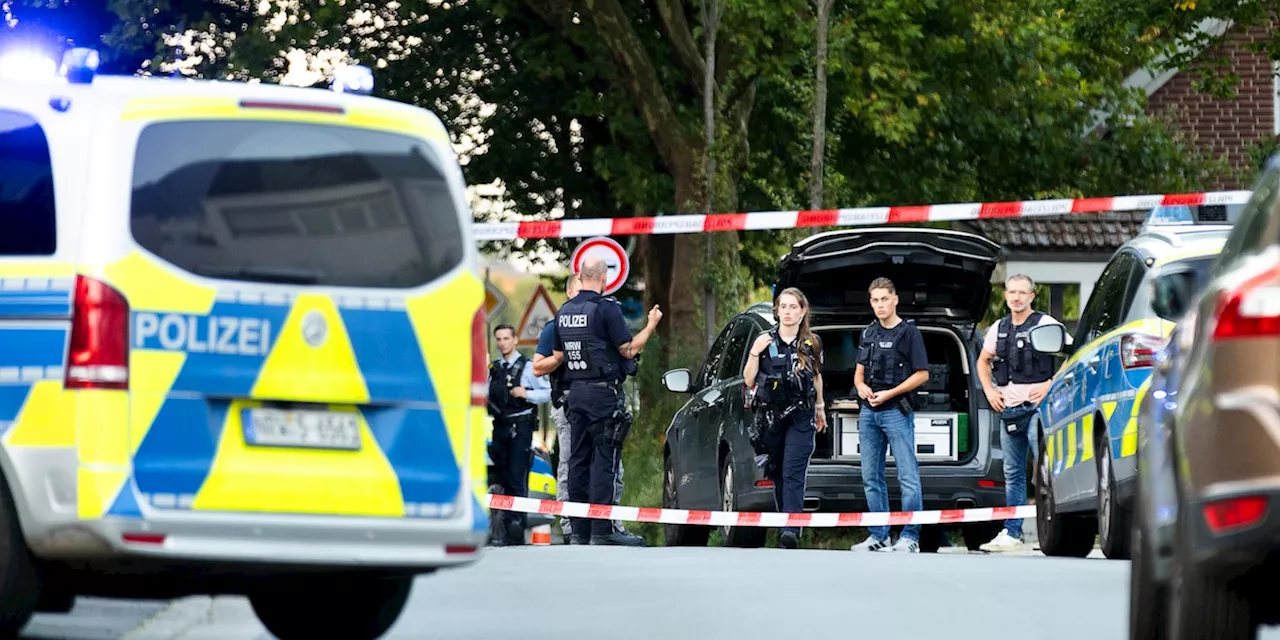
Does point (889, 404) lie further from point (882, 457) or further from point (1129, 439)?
point (1129, 439)

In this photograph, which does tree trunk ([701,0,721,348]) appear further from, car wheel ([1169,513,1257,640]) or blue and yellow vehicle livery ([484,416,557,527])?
car wheel ([1169,513,1257,640])

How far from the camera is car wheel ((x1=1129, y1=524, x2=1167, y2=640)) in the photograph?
8.50 m

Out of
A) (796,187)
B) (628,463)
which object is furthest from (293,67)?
(628,463)

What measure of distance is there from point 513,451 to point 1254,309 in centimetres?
1509

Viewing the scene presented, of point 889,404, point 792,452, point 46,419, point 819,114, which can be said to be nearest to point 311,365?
point 46,419

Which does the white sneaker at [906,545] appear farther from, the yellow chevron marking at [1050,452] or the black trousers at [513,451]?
the black trousers at [513,451]

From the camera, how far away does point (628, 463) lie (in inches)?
966

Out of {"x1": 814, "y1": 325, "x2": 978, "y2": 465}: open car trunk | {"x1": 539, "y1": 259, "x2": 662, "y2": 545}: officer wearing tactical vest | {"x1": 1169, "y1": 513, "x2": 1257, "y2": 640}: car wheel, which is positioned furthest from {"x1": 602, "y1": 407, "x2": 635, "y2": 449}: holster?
{"x1": 1169, "y1": 513, "x2": 1257, "y2": 640}: car wheel

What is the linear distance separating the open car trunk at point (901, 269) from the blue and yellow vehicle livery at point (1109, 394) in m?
1.21

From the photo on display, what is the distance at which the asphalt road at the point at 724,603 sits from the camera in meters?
10.4

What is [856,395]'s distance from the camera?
18.3 m

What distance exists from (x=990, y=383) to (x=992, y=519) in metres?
0.89

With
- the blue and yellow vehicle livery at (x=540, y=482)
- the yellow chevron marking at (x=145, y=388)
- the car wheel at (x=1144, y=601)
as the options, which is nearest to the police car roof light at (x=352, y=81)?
the yellow chevron marking at (x=145, y=388)

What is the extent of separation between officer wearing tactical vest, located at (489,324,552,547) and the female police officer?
4360mm
